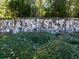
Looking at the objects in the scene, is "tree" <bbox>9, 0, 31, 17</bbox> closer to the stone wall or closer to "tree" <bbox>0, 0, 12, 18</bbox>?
"tree" <bbox>0, 0, 12, 18</bbox>

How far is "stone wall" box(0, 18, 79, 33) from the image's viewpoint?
50.9ft

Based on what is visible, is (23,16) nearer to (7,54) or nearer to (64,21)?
(64,21)

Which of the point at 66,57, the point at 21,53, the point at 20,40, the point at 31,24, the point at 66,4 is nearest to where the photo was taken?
the point at 66,57

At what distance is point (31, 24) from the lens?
15.9 m

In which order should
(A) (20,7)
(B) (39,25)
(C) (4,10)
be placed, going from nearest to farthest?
(B) (39,25) → (A) (20,7) → (C) (4,10)

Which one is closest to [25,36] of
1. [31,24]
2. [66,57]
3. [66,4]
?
[31,24]

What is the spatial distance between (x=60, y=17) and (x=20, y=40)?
562cm

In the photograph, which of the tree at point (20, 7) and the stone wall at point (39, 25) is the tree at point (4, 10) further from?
the stone wall at point (39, 25)

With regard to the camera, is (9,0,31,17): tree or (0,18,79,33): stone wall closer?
(0,18,79,33): stone wall

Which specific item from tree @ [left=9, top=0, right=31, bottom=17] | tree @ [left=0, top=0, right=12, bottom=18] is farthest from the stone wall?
tree @ [left=0, top=0, right=12, bottom=18]

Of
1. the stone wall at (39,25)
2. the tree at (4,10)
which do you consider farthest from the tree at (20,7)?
the stone wall at (39,25)

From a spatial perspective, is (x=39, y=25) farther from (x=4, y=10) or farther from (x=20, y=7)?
(x=4, y=10)

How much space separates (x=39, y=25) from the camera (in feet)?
52.6

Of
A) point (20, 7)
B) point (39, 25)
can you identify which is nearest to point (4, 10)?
point (20, 7)
